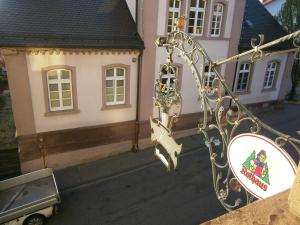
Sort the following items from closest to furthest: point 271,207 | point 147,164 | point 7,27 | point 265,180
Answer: point 271,207
point 265,180
point 7,27
point 147,164

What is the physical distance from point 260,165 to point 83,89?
414 inches

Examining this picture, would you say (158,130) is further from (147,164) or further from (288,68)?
(288,68)

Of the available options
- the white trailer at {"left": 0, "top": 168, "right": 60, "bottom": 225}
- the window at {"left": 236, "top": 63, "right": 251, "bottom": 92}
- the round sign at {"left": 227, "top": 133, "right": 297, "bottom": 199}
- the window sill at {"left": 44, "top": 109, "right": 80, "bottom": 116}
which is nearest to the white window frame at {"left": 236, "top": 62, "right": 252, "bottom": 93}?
the window at {"left": 236, "top": 63, "right": 251, "bottom": 92}

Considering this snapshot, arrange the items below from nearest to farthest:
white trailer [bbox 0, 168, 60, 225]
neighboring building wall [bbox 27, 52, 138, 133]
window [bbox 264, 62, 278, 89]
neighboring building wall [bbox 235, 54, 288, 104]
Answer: white trailer [bbox 0, 168, 60, 225]
neighboring building wall [bbox 27, 52, 138, 133]
neighboring building wall [bbox 235, 54, 288, 104]
window [bbox 264, 62, 278, 89]

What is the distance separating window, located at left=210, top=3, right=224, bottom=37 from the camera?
14.4 m

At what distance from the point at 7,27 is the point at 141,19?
219 inches

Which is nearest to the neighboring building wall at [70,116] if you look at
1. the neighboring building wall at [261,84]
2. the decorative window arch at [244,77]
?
the decorative window arch at [244,77]

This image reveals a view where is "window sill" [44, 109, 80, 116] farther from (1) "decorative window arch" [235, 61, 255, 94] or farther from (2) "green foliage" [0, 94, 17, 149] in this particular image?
(1) "decorative window arch" [235, 61, 255, 94]

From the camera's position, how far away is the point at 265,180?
2912 millimetres

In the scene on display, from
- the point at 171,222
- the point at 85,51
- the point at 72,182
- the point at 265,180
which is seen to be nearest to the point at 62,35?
the point at 85,51

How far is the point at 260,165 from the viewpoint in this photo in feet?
9.62

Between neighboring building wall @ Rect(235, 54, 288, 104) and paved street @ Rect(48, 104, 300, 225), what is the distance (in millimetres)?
5843

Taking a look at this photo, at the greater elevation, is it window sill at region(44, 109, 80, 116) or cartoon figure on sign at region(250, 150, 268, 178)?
cartoon figure on sign at region(250, 150, 268, 178)

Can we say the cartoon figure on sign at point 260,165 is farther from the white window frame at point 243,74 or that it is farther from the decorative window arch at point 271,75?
the decorative window arch at point 271,75
